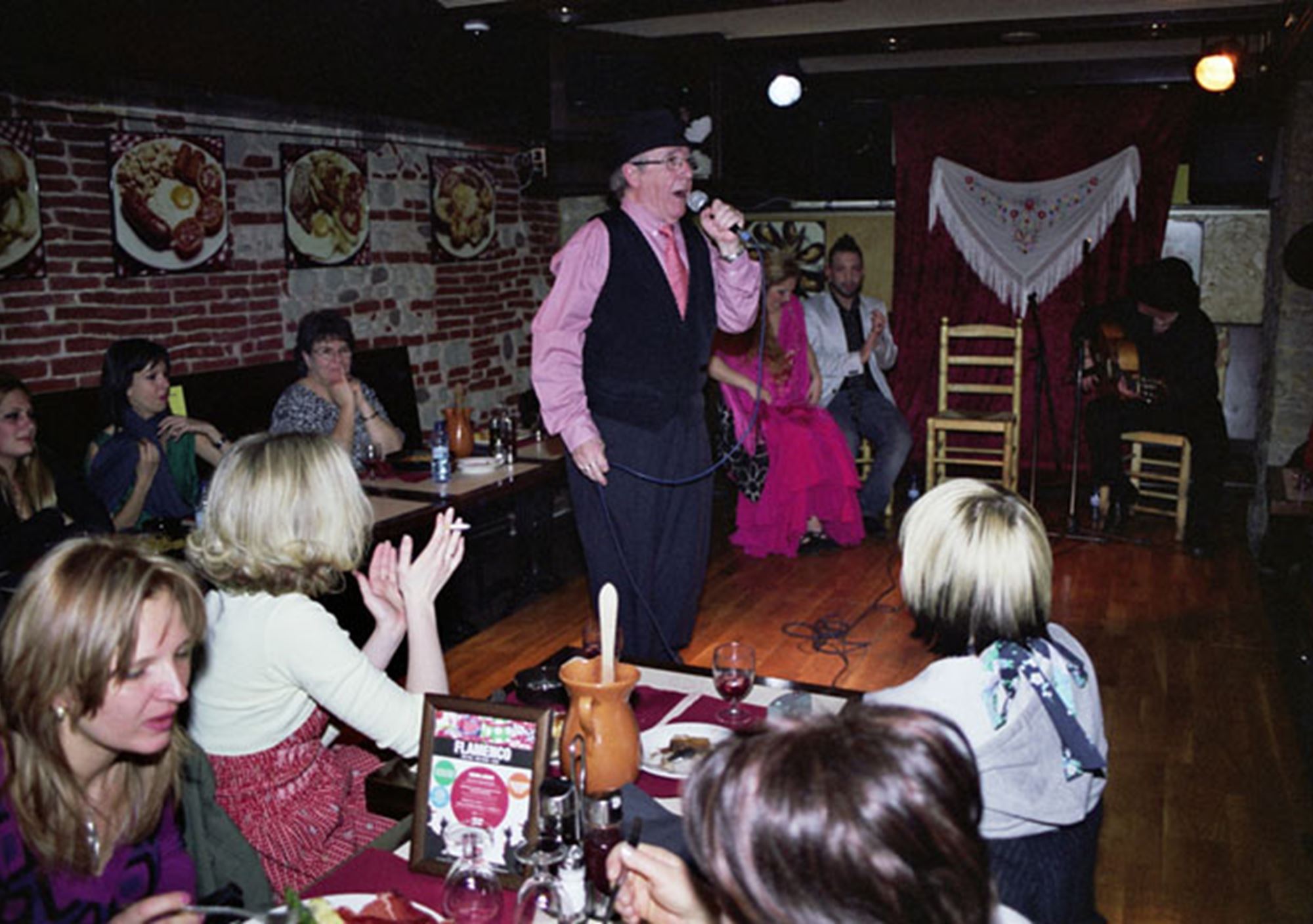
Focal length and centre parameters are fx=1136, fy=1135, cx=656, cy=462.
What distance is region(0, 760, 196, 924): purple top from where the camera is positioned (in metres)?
1.43

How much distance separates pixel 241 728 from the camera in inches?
75.0

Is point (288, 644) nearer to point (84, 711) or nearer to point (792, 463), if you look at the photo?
point (84, 711)

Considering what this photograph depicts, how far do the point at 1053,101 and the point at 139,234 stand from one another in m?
5.44

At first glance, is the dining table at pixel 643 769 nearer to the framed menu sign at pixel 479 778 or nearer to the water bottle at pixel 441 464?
the framed menu sign at pixel 479 778

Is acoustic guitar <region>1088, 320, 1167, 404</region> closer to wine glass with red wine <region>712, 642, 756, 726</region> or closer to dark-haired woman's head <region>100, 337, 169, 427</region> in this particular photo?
dark-haired woman's head <region>100, 337, 169, 427</region>

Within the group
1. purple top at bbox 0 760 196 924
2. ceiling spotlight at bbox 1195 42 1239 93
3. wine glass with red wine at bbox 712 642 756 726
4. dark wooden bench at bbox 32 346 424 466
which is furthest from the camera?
ceiling spotlight at bbox 1195 42 1239 93

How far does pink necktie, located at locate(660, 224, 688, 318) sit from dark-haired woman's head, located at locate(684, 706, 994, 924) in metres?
2.19

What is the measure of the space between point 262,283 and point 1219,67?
459cm

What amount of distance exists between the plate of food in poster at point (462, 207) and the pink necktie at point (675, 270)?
11.1ft

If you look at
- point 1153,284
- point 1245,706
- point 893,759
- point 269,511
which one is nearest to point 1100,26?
point 1153,284

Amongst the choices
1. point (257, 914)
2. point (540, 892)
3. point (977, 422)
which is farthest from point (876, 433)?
Answer: point (257, 914)

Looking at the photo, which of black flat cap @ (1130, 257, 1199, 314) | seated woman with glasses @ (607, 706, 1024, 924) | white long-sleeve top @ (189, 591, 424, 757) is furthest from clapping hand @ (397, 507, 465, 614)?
black flat cap @ (1130, 257, 1199, 314)

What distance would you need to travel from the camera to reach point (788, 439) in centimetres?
579

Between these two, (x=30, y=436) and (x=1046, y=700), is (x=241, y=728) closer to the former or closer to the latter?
(x=1046, y=700)
